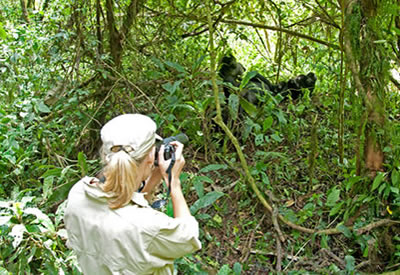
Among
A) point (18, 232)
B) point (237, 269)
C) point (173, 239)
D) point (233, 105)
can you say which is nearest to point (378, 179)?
point (237, 269)

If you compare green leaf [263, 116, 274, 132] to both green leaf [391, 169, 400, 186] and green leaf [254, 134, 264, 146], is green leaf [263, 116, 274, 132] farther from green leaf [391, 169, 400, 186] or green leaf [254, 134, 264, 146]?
green leaf [391, 169, 400, 186]

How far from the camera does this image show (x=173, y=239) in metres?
1.34

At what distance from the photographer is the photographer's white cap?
1366 millimetres

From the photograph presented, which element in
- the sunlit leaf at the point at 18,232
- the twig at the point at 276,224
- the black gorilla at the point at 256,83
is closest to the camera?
the sunlit leaf at the point at 18,232

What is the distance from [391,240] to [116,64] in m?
2.39

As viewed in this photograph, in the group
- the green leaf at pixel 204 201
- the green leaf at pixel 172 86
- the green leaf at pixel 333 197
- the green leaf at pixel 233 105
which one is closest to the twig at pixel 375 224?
the green leaf at pixel 333 197

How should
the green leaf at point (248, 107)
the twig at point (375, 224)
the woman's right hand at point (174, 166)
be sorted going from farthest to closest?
the green leaf at point (248, 107), the twig at point (375, 224), the woman's right hand at point (174, 166)

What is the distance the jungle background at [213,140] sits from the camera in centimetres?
248

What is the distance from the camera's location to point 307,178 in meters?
3.29

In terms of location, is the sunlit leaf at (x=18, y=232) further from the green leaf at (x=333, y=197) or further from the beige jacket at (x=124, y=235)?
the green leaf at (x=333, y=197)

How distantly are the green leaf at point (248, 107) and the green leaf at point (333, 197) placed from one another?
0.94m

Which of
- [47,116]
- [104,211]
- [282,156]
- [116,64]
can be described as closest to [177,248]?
[104,211]

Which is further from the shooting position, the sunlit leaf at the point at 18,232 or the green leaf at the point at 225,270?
the green leaf at the point at 225,270

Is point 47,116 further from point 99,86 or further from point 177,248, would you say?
point 177,248
